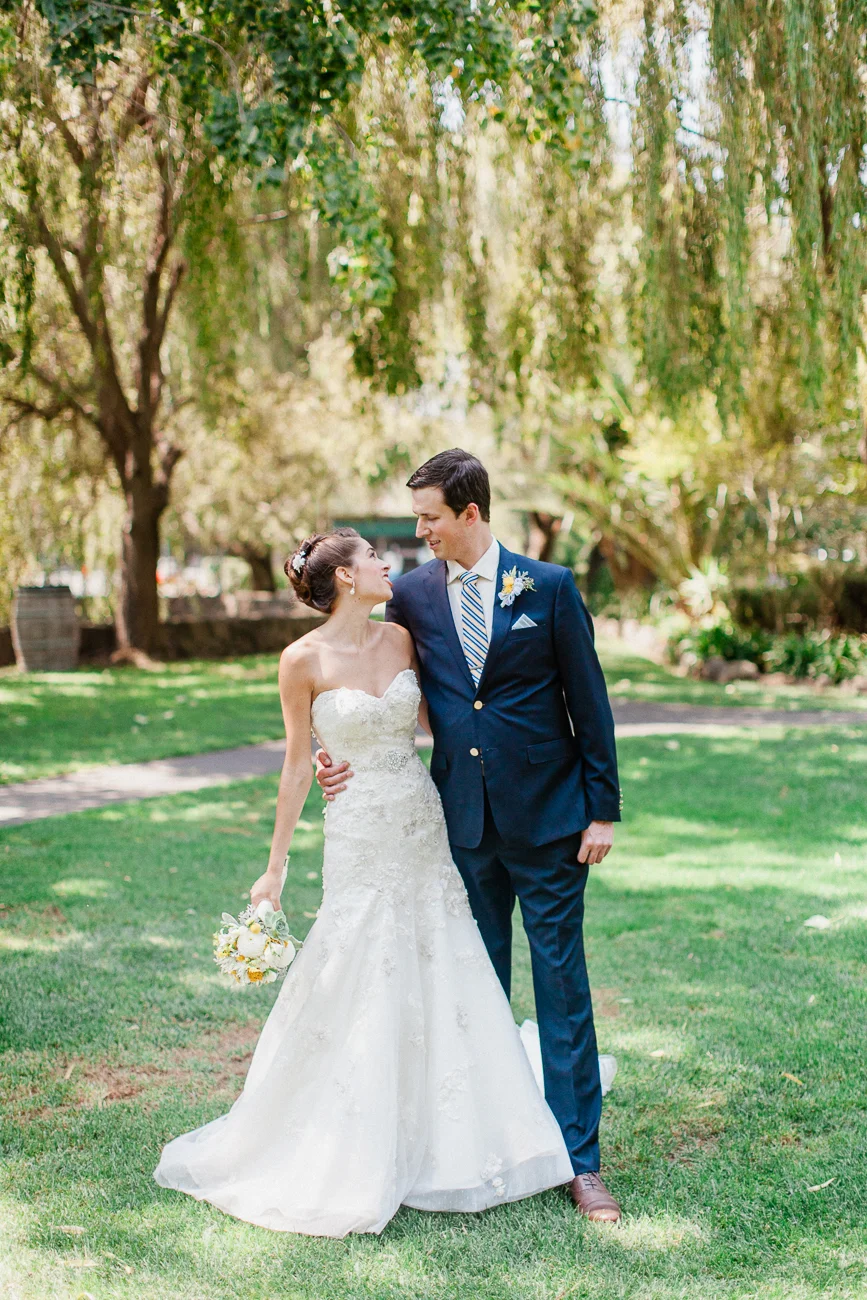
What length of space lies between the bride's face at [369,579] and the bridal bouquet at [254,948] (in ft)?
3.00

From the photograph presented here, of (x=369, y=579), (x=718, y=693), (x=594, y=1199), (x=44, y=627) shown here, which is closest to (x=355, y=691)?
(x=369, y=579)

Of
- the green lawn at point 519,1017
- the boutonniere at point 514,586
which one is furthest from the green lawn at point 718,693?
the boutonniere at point 514,586

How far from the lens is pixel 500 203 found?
947 centimetres

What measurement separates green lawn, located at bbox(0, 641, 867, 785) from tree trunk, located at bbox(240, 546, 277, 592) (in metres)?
6.76

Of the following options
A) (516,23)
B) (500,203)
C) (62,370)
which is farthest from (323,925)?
(62,370)

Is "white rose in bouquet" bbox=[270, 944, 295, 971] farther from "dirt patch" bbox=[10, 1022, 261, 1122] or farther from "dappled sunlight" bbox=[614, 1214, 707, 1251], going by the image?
"dappled sunlight" bbox=[614, 1214, 707, 1251]

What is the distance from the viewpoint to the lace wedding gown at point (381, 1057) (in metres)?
2.99

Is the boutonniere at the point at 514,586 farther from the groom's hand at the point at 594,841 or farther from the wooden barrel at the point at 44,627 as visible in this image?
the wooden barrel at the point at 44,627

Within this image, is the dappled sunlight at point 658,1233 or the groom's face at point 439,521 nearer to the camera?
the dappled sunlight at point 658,1233

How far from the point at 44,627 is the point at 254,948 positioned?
14.0 m

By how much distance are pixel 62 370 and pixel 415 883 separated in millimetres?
13998

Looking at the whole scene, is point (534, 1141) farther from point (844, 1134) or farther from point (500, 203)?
point (500, 203)

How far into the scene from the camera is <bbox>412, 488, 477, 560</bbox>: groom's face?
10.4 ft

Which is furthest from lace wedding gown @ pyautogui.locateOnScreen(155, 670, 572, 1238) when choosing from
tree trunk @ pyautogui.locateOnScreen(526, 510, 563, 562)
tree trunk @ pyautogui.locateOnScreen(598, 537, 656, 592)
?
tree trunk @ pyautogui.locateOnScreen(526, 510, 563, 562)
